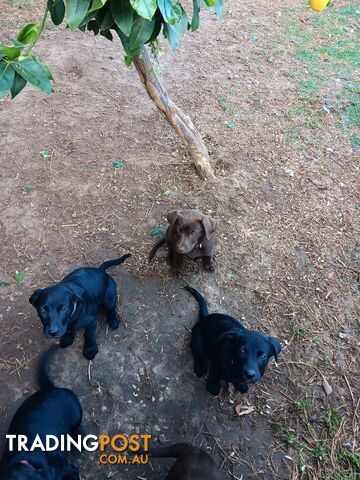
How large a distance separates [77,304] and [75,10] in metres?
1.93

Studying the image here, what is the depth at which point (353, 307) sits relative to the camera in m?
3.71

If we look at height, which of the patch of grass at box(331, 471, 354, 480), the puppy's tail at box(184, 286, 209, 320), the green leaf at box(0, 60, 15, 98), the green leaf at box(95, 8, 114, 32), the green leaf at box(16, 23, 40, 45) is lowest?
the patch of grass at box(331, 471, 354, 480)

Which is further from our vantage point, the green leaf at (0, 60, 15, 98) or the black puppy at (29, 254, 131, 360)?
the black puppy at (29, 254, 131, 360)

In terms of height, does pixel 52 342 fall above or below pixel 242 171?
below

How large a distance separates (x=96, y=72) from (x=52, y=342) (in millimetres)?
4363

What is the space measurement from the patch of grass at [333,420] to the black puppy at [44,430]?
75.8 inches

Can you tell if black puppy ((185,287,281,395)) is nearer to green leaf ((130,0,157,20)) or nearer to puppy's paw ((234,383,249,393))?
puppy's paw ((234,383,249,393))

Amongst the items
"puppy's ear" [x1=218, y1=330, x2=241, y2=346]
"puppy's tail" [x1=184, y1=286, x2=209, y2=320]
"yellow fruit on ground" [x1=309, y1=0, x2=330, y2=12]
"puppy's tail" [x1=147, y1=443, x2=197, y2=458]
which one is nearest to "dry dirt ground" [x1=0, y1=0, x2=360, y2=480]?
"puppy's tail" [x1=184, y1=286, x2=209, y2=320]

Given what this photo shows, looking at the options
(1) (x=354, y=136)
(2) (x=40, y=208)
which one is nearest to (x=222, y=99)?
(1) (x=354, y=136)

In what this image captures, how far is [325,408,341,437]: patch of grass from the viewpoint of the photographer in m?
2.99

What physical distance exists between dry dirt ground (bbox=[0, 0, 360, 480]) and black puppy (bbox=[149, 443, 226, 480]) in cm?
29

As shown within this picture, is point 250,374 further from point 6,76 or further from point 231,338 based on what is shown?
point 6,76

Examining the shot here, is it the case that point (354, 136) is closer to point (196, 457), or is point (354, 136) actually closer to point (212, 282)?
point (212, 282)

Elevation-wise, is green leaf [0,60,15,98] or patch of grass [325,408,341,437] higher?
green leaf [0,60,15,98]
